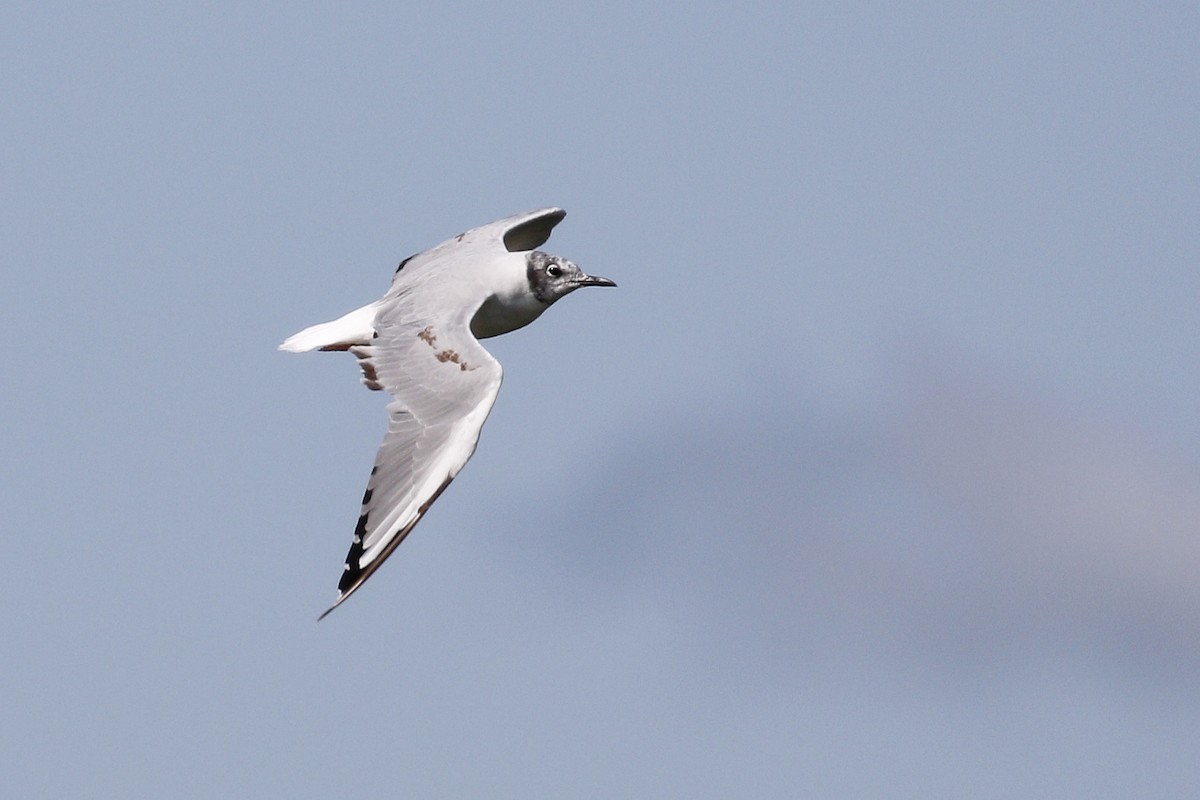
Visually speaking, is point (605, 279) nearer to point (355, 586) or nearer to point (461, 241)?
point (461, 241)

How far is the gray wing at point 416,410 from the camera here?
55.0ft

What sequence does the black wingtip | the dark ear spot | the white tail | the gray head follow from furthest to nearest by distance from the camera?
the dark ear spot → the gray head → the white tail → the black wingtip

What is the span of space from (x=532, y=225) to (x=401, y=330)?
5035 mm

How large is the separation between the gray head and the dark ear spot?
184 centimetres

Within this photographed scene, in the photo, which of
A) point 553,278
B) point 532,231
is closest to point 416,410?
point 553,278

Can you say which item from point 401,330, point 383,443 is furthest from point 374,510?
point 401,330

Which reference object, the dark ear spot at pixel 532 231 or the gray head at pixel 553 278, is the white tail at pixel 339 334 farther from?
the dark ear spot at pixel 532 231

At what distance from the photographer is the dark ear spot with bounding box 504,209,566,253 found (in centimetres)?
2369

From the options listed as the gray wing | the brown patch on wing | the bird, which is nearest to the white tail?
the bird

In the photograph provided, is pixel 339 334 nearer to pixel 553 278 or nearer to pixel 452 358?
pixel 452 358

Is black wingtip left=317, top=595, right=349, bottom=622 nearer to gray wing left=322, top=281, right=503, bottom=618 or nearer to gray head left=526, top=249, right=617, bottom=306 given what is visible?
gray wing left=322, top=281, right=503, bottom=618

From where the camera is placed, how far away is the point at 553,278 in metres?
21.5

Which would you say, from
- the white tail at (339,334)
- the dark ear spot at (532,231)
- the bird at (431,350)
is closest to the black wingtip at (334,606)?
the bird at (431,350)

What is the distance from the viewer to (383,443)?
1748cm
